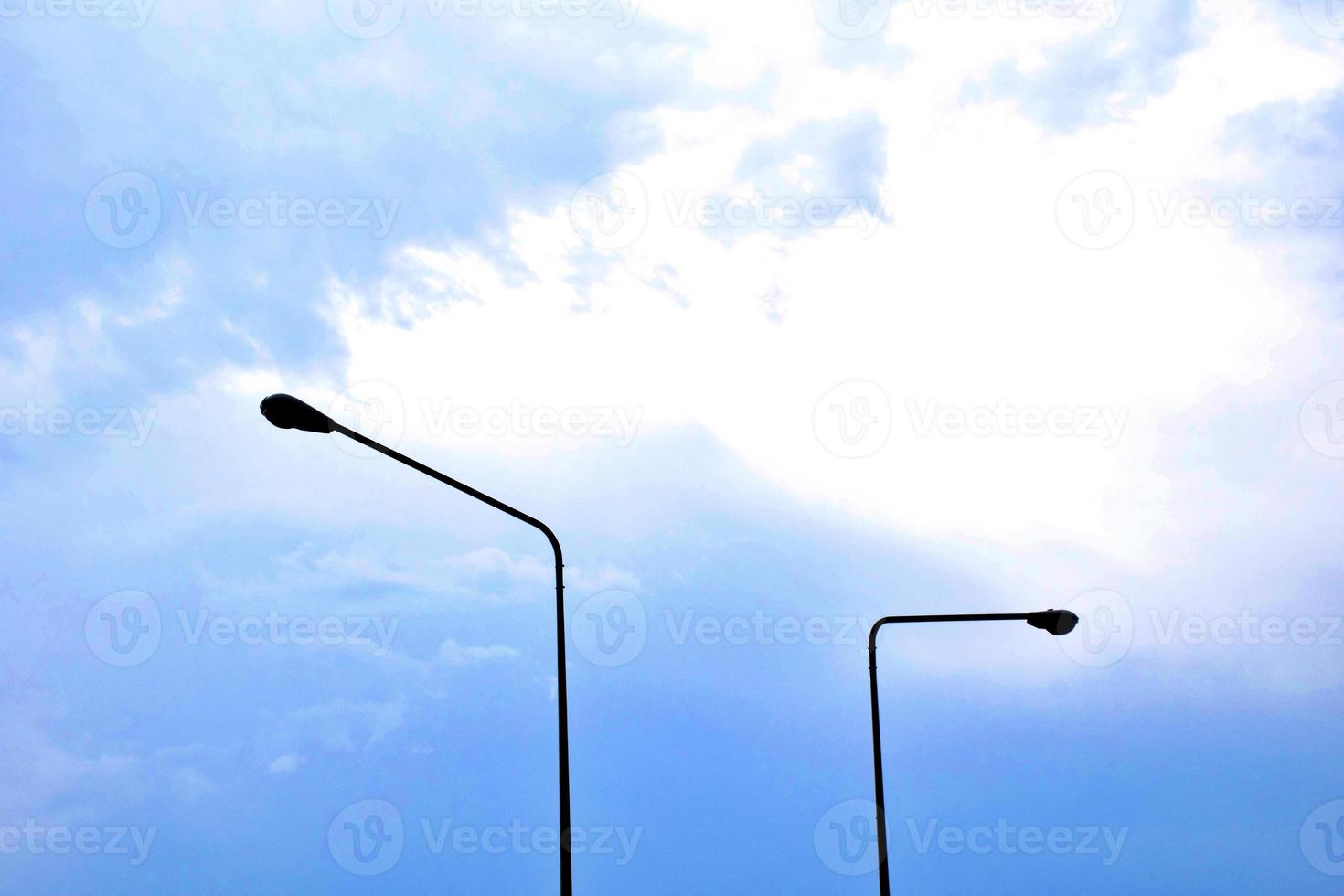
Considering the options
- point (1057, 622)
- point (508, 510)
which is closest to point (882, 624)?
point (1057, 622)

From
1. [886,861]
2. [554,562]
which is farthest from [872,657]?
[554,562]

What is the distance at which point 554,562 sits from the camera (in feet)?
41.4

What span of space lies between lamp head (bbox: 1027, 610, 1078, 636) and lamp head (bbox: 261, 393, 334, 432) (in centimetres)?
1251

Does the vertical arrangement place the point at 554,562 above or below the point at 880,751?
above

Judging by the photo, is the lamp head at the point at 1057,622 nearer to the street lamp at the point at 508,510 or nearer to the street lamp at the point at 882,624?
the street lamp at the point at 882,624

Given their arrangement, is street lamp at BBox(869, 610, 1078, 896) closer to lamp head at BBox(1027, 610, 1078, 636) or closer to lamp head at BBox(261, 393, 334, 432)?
lamp head at BBox(1027, 610, 1078, 636)

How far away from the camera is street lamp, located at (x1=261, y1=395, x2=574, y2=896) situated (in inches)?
413

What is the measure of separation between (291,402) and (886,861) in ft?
39.1

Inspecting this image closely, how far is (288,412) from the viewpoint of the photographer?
10.5 metres

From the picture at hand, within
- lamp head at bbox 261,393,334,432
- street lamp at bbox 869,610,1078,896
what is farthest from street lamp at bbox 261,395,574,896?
street lamp at bbox 869,610,1078,896

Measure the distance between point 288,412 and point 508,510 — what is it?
3124mm

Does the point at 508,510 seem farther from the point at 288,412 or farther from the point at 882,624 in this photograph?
the point at 882,624

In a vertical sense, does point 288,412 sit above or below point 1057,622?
above

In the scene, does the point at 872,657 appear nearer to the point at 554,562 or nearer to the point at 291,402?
the point at 554,562
